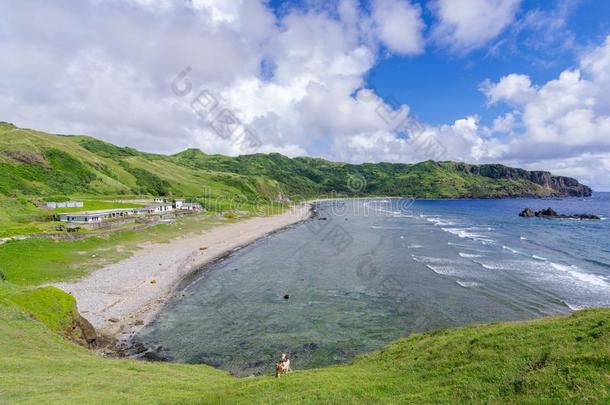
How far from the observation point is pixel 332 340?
3659cm

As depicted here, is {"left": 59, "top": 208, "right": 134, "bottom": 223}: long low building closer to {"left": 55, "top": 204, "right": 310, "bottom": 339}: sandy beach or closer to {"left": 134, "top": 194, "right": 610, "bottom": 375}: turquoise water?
{"left": 55, "top": 204, "right": 310, "bottom": 339}: sandy beach

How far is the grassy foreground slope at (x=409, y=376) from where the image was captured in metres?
14.2

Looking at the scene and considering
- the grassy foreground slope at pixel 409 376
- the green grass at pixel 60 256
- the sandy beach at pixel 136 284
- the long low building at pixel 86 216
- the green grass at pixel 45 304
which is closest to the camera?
the grassy foreground slope at pixel 409 376

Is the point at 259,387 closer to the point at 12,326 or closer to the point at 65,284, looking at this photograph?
the point at 12,326

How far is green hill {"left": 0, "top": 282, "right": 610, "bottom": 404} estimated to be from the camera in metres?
14.2

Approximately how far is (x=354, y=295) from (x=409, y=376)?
111 feet

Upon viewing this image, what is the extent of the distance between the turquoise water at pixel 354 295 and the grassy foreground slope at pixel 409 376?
36.5ft

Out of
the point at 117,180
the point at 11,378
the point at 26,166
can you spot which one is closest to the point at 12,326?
the point at 11,378

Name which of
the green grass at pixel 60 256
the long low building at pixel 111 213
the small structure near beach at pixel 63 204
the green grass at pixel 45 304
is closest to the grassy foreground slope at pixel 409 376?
the green grass at pixel 45 304

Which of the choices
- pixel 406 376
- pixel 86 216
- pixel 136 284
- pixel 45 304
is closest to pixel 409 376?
pixel 406 376

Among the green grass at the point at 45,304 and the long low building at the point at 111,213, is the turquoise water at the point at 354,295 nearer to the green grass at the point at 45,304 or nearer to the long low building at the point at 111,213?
the green grass at the point at 45,304

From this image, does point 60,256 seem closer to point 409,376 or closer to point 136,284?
point 136,284

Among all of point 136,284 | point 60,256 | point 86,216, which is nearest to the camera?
point 136,284

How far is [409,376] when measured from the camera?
1839cm
